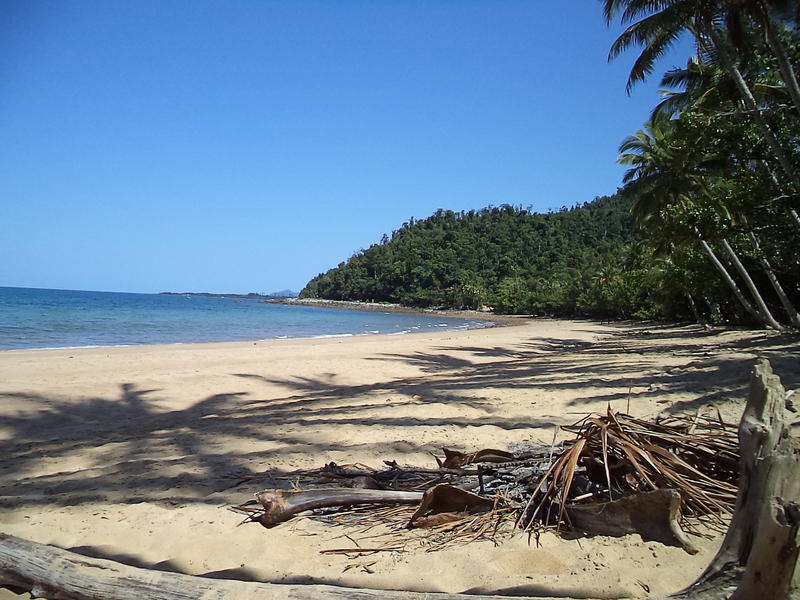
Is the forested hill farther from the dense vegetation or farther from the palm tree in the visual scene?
the palm tree

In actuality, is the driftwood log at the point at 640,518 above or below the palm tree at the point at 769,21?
below

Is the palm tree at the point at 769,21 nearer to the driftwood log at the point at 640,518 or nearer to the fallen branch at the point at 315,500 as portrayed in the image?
the driftwood log at the point at 640,518

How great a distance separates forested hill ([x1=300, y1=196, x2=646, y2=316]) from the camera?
226ft

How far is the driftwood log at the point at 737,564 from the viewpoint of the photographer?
1314 mm

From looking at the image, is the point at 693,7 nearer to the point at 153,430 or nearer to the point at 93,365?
the point at 153,430

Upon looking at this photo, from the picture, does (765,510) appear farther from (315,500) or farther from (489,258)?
(489,258)

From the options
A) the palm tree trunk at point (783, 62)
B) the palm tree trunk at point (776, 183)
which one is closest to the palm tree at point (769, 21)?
the palm tree trunk at point (783, 62)

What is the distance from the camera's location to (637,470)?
2.37 metres

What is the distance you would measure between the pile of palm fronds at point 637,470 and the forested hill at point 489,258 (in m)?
52.9

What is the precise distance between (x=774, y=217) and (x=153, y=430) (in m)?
13.0

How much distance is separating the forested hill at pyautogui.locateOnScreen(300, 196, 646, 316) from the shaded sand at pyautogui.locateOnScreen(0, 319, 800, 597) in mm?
48150

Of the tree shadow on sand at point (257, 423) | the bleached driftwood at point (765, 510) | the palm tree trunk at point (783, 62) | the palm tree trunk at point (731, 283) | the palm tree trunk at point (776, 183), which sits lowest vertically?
the tree shadow on sand at point (257, 423)

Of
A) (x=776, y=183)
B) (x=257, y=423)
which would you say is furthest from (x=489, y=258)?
(x=257, y=423)

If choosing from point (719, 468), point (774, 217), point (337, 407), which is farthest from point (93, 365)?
point (774, 217)
